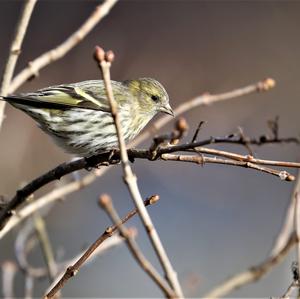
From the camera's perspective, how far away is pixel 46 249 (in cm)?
275

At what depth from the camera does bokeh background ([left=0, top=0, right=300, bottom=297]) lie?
657 centimetres

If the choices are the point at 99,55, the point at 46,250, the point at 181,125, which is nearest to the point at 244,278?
the point at 181,125

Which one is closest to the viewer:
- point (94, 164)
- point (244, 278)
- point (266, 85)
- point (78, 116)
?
point (244, 278)

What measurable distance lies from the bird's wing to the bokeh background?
8.00ft

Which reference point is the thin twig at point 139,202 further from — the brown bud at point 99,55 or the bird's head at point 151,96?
the bird's head at point 151,96

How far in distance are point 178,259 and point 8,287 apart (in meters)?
4.06

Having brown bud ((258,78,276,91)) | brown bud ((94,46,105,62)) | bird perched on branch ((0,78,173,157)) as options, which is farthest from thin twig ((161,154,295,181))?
bird perched on branch ((0,78,173,157))

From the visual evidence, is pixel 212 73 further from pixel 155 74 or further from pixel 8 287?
pixel 8 287

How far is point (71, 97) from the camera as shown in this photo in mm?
3516

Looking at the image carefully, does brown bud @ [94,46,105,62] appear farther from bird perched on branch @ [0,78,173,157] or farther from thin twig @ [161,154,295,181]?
bird perched on branch @ [0,78,173,157]

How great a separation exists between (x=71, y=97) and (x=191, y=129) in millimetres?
6030

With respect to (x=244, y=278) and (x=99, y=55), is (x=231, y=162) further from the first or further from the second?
(x=99, y=55)

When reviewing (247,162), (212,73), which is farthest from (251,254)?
(247,162)

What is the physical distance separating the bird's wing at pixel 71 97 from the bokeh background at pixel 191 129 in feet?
8.00
